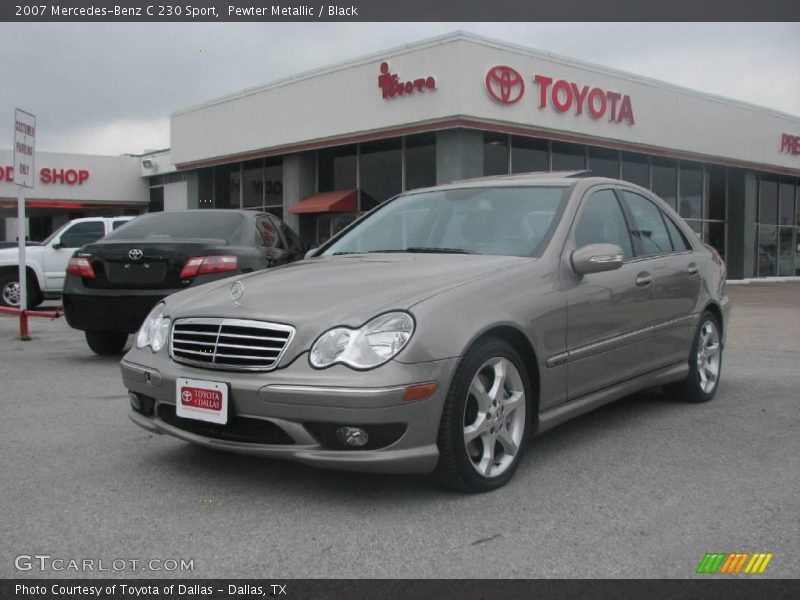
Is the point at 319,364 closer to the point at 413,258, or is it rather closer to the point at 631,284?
the point at 413,258

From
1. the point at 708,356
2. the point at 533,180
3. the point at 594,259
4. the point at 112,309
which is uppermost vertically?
the point at 533,180

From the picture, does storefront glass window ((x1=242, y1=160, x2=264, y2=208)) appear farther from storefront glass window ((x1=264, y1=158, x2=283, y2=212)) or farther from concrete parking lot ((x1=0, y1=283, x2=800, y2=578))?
concrete parking lot ((x1=0, y1=283, x2=800, y2=578))

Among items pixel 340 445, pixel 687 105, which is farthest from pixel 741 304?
pixel 340 445

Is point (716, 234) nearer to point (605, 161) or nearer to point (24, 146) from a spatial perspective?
point (605, 161)

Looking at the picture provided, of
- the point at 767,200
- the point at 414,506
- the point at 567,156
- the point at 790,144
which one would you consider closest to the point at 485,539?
the point at 414,506

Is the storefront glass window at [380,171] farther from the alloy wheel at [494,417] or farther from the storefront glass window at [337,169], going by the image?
the alloy wheel at [494,417]

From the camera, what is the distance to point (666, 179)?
2288 cm

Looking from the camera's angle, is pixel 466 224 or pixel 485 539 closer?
pixel 485 539

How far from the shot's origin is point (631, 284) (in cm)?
459

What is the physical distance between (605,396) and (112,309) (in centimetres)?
452
